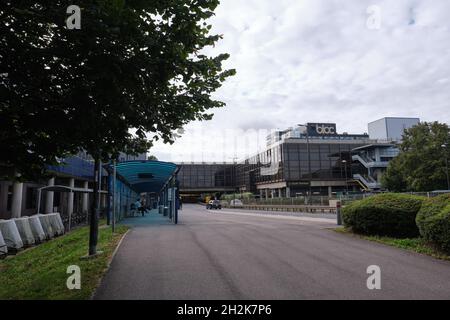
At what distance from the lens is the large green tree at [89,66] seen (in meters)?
4.98

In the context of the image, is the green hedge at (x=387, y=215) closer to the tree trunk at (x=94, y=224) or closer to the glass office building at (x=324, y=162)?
the tree trunk at (x=94, y=224)

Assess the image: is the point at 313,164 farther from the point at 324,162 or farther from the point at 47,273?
the point at 47,273

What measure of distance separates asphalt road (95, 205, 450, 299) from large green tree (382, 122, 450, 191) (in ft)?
122

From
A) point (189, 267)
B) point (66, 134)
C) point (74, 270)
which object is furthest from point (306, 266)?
point (66, 134)

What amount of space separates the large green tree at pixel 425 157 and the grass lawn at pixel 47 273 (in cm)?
4000

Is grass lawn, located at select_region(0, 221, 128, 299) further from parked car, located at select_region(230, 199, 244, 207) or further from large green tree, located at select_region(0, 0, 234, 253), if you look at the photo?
parked car, located at select_region(230, 199, 244, 207)

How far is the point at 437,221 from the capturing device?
8805 mm

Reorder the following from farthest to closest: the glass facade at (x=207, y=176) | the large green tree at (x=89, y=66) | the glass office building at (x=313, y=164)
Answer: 1. the glass facade at (x=207, y=176)
2. the glass office building at (x=313, y=164)
3. the large green tree at (x=89, y=66)

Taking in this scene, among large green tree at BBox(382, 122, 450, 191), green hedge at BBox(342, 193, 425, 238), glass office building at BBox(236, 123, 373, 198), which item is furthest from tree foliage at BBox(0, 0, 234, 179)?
glass office building at BBox(236, 123, 373, 198)

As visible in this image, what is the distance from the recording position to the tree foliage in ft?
16.3

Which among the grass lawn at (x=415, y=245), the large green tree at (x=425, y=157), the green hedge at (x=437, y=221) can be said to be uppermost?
the large green tree at (x=425, y=157)

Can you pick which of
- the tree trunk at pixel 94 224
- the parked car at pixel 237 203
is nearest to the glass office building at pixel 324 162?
the parked car at pixel 237 203
